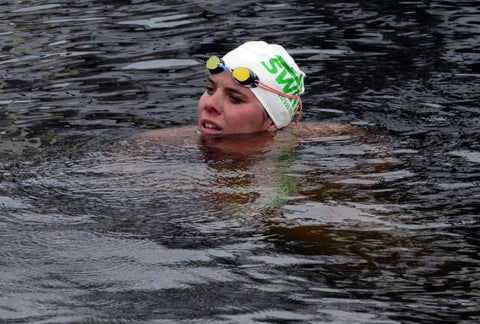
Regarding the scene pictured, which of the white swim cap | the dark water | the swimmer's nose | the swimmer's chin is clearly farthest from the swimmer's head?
the dark water

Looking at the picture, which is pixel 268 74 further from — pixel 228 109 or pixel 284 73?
pixel 228 109

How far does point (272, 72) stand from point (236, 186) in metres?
2.12

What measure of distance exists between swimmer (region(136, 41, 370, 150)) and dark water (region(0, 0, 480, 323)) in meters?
0.36

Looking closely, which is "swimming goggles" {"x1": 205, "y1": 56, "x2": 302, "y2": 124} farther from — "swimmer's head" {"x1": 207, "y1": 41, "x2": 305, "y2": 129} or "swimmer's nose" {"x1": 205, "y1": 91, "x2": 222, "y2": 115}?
"swimmer's nose" {"x1": 205, "y1": 91, "x2": 222, "y2": 115}

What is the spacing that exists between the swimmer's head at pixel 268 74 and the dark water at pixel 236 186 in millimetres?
604

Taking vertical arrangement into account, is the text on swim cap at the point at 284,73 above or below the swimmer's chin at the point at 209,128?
above

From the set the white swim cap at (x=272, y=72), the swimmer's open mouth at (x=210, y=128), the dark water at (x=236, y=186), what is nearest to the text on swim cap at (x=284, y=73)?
the white swim cap at (x=272, y=72)

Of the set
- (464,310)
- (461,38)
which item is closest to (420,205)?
(464,310)

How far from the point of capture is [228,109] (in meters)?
8.38

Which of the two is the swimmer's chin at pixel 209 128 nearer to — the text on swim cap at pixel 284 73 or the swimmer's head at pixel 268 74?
the swimmer's head at pixel 268 74

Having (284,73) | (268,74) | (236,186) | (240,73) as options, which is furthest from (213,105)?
(236,186)

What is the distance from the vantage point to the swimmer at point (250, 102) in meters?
8.34

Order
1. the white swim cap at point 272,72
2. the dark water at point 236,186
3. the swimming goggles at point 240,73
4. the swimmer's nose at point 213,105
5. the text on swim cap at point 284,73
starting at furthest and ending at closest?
the text on swim cap at point 284,73
the white swim cap at point 272,72
the swimming goggles at point 240,73
the swimmer's nose at point 213,105
the dark water at point 236,186

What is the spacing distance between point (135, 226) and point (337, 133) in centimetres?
302
